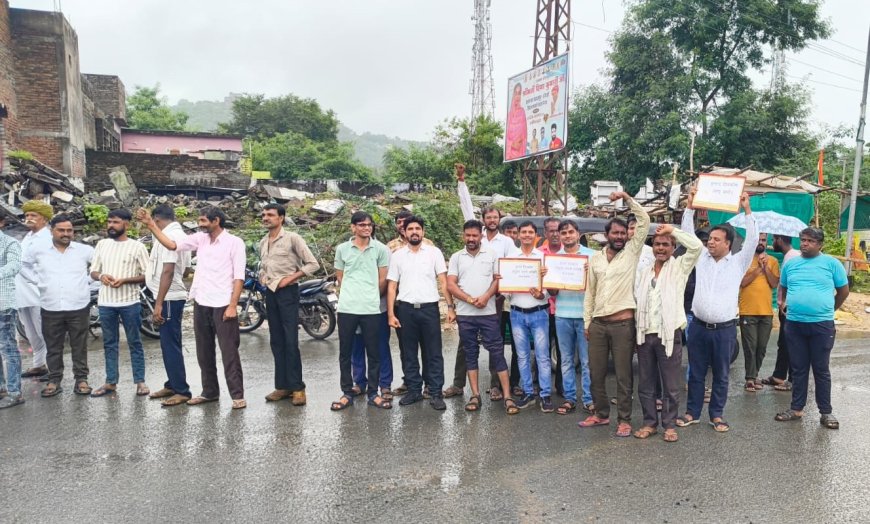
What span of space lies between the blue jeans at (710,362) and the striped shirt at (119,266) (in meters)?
5.26

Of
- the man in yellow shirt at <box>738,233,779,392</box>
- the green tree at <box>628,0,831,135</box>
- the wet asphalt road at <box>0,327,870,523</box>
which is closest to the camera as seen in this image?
the wet asphalt road at <box>0,327,870,523</box>

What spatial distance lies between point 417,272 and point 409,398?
1.21 m

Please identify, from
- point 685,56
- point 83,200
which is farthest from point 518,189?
point 83,200

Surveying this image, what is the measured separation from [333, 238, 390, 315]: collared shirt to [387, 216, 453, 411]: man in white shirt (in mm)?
143

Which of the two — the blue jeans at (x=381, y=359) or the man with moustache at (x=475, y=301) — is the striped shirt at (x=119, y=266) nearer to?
the blue jeans at (x=381, y=359)

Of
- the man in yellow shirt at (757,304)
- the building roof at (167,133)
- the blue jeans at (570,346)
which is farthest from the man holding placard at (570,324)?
the building roof at (167,133)

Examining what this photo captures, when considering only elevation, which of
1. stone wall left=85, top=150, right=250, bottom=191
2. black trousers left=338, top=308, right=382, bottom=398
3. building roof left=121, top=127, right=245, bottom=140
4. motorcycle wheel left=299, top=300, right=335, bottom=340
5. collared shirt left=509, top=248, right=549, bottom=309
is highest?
building roof left=121, top=127, right=245, bottom=140

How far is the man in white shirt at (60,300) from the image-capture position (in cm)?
588

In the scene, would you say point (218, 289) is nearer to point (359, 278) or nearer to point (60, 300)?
point (359, 278)

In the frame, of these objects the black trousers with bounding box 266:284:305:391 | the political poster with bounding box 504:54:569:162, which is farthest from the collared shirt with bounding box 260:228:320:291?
the political poster with bounding box 504:54:569:162

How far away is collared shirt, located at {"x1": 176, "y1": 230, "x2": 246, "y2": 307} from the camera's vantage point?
17.8 ft

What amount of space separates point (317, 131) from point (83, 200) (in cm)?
4369

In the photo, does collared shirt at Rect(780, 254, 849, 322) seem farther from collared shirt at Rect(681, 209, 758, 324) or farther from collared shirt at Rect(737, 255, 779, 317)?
collared shirt at Rect(737, 255, 779, 317)

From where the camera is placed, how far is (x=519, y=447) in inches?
178
